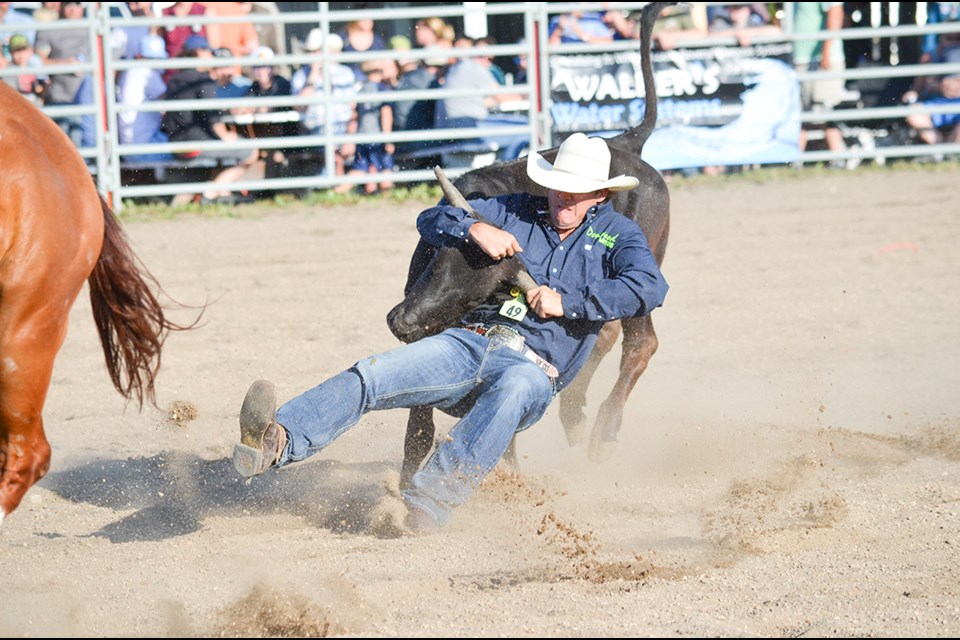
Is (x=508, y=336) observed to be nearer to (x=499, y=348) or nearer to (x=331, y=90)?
(x=499, y=348)

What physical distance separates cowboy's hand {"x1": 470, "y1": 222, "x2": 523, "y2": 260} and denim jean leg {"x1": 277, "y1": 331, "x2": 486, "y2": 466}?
31 cm

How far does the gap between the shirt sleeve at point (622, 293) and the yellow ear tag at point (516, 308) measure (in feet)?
0.54

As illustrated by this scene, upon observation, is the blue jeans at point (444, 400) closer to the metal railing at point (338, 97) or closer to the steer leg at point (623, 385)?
the steer leg at point (623, 385)

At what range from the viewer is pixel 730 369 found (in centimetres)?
652

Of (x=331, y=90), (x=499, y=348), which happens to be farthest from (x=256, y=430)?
(x=331, y=90)

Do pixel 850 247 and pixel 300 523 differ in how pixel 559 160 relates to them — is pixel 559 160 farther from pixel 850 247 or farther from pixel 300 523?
pixel 850 247

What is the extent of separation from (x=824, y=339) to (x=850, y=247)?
2389mm

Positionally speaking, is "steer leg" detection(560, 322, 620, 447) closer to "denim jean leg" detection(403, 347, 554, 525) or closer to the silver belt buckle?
the silver belt buckle

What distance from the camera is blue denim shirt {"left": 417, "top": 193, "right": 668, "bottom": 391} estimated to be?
436 centimetres

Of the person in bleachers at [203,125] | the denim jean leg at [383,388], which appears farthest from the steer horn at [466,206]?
the person in bleachers at [203,125]

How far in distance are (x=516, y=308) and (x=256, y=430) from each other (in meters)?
1.05

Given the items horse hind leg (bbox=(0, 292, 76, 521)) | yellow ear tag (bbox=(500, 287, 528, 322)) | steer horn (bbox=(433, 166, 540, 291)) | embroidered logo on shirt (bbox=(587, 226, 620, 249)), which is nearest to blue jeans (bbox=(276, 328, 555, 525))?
yellow ear tag (bbox=(500, 287, 528, 322))

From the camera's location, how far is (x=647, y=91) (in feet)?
19.6

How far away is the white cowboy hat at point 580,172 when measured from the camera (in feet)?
14.4
